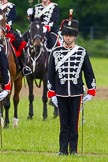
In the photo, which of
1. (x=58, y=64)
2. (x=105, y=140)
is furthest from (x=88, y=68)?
(x=105, y=140)

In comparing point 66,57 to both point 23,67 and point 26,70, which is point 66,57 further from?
point 26,70

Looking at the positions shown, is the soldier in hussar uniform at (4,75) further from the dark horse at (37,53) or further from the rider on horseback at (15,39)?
the dark horse at (37,53)

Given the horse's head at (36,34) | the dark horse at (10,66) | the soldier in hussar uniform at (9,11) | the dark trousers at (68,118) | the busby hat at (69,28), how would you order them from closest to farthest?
the busby hat at (69,28), the dark trousers at (68,118), the dark horse at (10,66), the soldier in hussar uniform at (9,11), the horse's head at (36,34)

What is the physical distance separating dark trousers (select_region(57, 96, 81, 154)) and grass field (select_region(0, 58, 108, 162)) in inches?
11.7

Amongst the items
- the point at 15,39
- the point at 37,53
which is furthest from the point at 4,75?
the point at 37,53

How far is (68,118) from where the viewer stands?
13.1 meters

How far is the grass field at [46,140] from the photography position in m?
13.1

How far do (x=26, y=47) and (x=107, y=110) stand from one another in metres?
3.79

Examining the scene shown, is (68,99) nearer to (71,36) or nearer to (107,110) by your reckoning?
(71,36)

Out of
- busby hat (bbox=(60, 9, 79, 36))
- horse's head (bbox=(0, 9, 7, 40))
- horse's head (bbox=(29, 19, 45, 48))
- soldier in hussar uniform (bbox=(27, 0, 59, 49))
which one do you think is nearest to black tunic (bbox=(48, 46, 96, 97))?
busby hat (bbox=(60, 9, 79, 36))

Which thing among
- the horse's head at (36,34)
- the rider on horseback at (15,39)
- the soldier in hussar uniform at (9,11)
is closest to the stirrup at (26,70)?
the rider on horseback at (15,39)

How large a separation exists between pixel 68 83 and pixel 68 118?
558mm

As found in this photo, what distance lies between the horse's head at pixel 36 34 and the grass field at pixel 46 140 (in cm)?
186

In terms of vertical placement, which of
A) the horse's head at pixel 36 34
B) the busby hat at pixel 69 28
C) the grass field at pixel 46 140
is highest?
the busby hat at pixel 69 28
